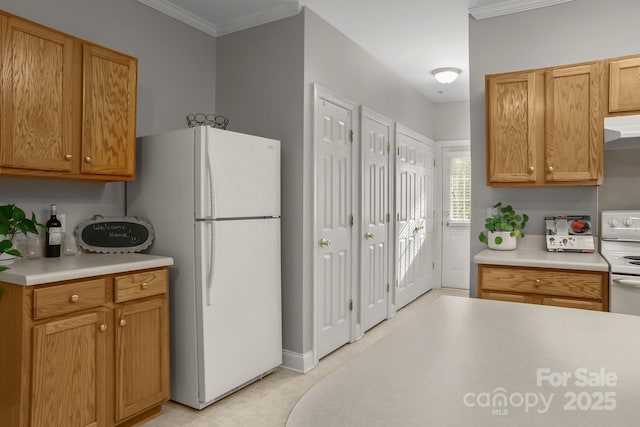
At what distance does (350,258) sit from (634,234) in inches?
81.5

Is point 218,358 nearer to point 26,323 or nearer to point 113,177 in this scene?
point 26,323

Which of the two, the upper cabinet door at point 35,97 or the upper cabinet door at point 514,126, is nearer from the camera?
the upper cabinet door at point 35,97

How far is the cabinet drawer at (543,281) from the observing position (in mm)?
2491

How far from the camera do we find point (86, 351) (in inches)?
84.6

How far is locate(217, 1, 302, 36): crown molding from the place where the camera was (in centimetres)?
326

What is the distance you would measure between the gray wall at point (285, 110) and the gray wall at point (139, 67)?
0.34 meters

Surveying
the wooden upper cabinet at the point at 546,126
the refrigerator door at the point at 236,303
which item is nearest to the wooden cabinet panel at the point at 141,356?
the refrigerator door at the point at 236,303

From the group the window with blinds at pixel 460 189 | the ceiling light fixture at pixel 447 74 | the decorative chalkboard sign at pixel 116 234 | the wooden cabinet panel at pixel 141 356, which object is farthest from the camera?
the window with blinds at pixel 460 189

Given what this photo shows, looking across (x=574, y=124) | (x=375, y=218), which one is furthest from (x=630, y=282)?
(x=375, y=218)

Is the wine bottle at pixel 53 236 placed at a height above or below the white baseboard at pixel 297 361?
above

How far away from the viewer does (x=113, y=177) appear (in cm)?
260

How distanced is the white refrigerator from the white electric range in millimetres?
2110

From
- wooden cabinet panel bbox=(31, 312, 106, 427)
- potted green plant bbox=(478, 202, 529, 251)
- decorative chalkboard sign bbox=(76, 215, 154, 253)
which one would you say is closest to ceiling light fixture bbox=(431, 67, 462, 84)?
potted green plant bbox=(478, 202, 529, 251)

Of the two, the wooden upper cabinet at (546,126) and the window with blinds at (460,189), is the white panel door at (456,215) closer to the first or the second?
the window with blinds at (460,189)
